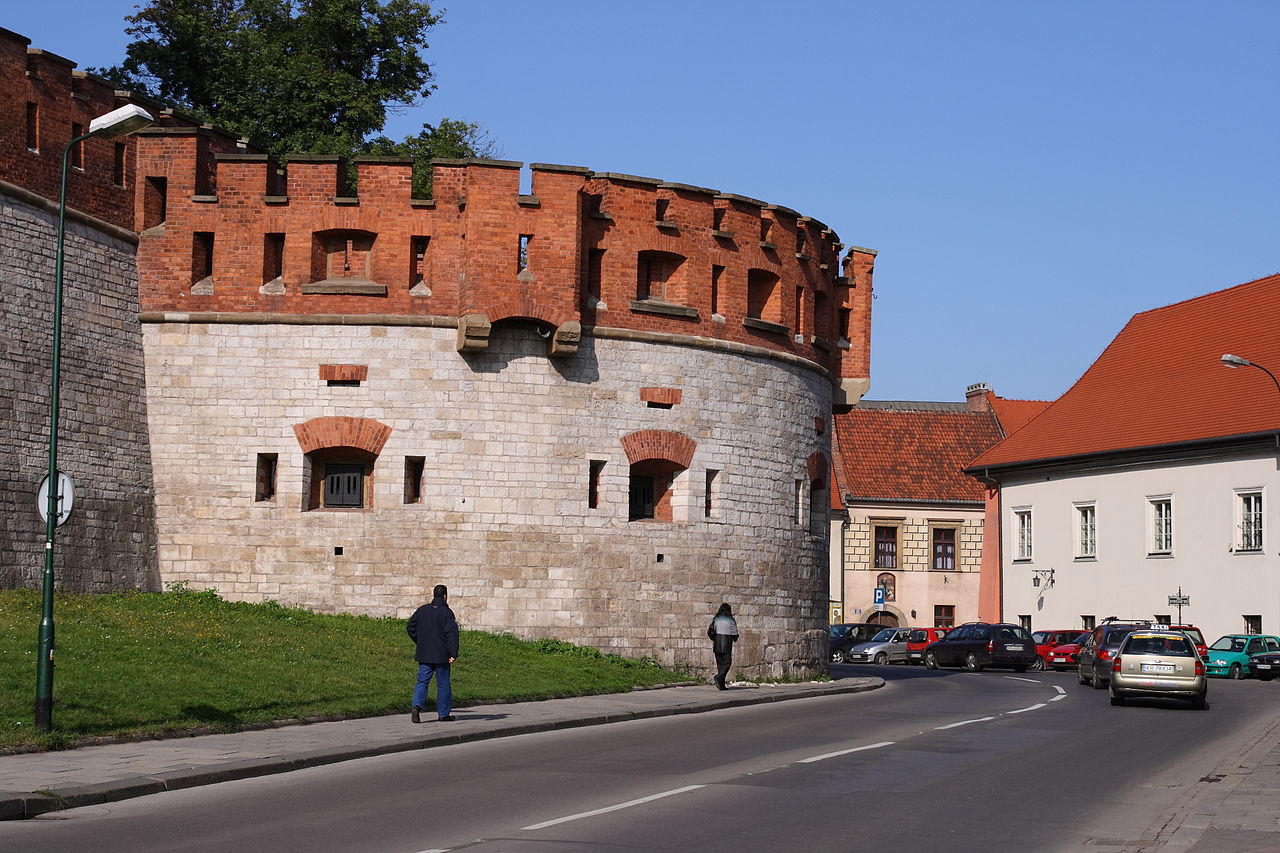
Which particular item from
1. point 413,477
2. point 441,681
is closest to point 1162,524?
point 413,477

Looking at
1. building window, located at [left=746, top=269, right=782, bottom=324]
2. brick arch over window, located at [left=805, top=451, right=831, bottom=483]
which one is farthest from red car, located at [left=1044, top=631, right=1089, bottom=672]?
building window, located at [left=746, top=269, right=782, bottom=324]

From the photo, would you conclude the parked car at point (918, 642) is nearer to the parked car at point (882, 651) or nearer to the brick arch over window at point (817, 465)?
the parked car at point (882, 651)

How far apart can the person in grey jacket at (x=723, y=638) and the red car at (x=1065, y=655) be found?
21.5 meters

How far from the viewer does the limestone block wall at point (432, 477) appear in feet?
90.5

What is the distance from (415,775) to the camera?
585 inches

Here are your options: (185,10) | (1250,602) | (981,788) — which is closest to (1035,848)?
(981,788)

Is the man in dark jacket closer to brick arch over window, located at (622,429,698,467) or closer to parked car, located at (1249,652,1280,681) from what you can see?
brick arch over window, located at (622,429,698,467)

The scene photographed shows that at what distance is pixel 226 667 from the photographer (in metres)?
20.8

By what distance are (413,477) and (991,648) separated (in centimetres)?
2381

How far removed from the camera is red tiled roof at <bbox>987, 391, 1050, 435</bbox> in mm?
73250

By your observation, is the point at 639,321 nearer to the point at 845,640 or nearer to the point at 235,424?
the point at 235,424

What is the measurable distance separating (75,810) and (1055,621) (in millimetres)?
47779

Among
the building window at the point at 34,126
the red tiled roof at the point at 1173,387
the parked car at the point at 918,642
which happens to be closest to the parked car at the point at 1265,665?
the red tiled roof at the point at 1173,387

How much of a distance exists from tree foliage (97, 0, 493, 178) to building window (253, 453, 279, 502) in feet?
39.0
